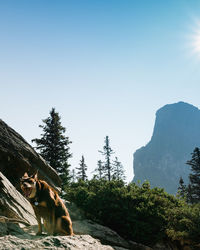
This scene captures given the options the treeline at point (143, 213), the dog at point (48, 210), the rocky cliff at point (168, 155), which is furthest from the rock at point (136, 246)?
the rocky cliff at point (168, 155)

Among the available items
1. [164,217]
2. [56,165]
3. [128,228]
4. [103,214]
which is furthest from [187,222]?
[56,165]

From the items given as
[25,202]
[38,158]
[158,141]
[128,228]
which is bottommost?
[128,228]

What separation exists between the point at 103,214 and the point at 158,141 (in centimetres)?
19212

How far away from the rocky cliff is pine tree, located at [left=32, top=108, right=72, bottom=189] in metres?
146

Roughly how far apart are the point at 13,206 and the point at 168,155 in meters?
184

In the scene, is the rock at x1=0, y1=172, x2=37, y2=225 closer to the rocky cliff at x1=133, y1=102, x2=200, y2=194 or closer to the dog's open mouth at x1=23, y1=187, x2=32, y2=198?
the dog's open mouth at x1=23, y1=187, x2=32, y2=198

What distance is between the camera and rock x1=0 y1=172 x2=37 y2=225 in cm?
544

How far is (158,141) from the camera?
194 metres

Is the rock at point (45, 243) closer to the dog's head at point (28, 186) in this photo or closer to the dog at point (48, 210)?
the dog at point (48, 210)

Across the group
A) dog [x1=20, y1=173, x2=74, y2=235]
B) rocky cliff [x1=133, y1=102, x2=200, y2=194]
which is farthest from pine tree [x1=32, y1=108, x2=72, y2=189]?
rocky cliff [x1=133, y1=102, x2=200, y2=194]

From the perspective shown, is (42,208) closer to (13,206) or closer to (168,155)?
(13,206)

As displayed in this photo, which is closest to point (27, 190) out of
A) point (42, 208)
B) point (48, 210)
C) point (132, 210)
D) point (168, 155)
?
point (42, 208)

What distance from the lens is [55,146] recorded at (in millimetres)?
23141

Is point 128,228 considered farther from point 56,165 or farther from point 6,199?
point 56,165
